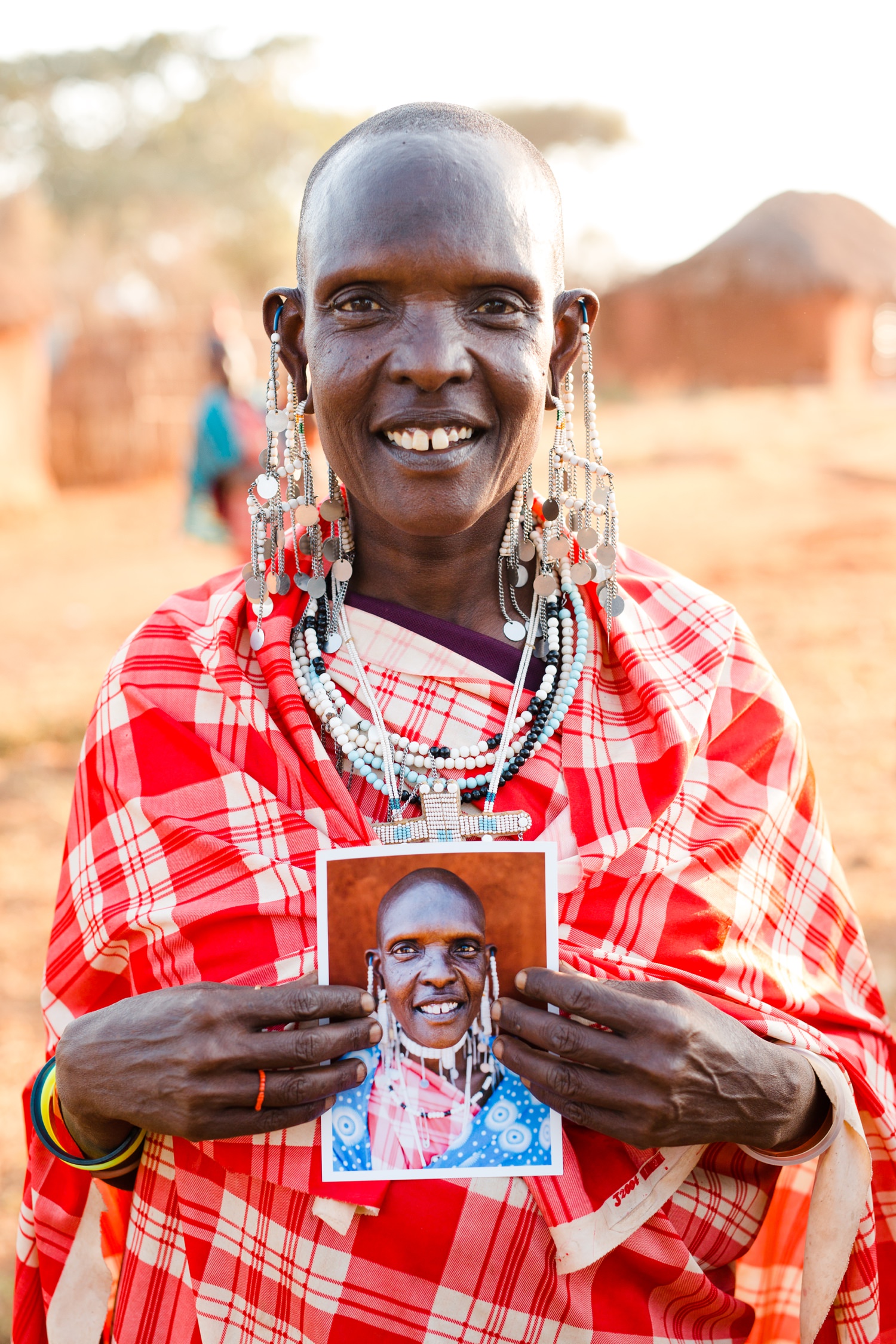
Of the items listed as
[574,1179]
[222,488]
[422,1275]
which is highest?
[222,488]

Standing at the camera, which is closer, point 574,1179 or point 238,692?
point 574,1179

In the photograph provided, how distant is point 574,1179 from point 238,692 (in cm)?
87

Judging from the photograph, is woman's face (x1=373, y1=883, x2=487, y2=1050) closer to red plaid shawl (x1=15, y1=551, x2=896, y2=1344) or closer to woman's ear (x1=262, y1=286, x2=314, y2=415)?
red plaid shawl (x1=15, y1=551, x2=896, y2=1344)

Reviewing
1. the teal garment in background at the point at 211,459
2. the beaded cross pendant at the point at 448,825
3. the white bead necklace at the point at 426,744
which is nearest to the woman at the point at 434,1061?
the beaded cross pendant at the point at 448,825

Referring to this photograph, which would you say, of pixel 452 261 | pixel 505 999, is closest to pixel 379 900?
pixel 505 999

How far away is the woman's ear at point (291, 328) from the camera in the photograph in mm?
1935

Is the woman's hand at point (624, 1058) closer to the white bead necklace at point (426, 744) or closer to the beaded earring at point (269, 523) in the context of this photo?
the white bead necklace at point (426, 744)

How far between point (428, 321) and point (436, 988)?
3.09ft

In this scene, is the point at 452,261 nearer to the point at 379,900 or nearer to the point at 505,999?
the point at 379,900

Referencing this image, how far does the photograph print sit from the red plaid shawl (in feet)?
0.21

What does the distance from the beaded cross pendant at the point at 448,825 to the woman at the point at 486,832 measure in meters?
0.04

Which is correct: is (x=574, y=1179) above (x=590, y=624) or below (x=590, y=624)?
below

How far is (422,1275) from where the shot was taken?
1670 millimetres

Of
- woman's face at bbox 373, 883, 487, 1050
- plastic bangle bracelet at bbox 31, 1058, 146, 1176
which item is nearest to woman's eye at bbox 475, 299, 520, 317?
woman's face at bbox 373, 883, 487, 1050
